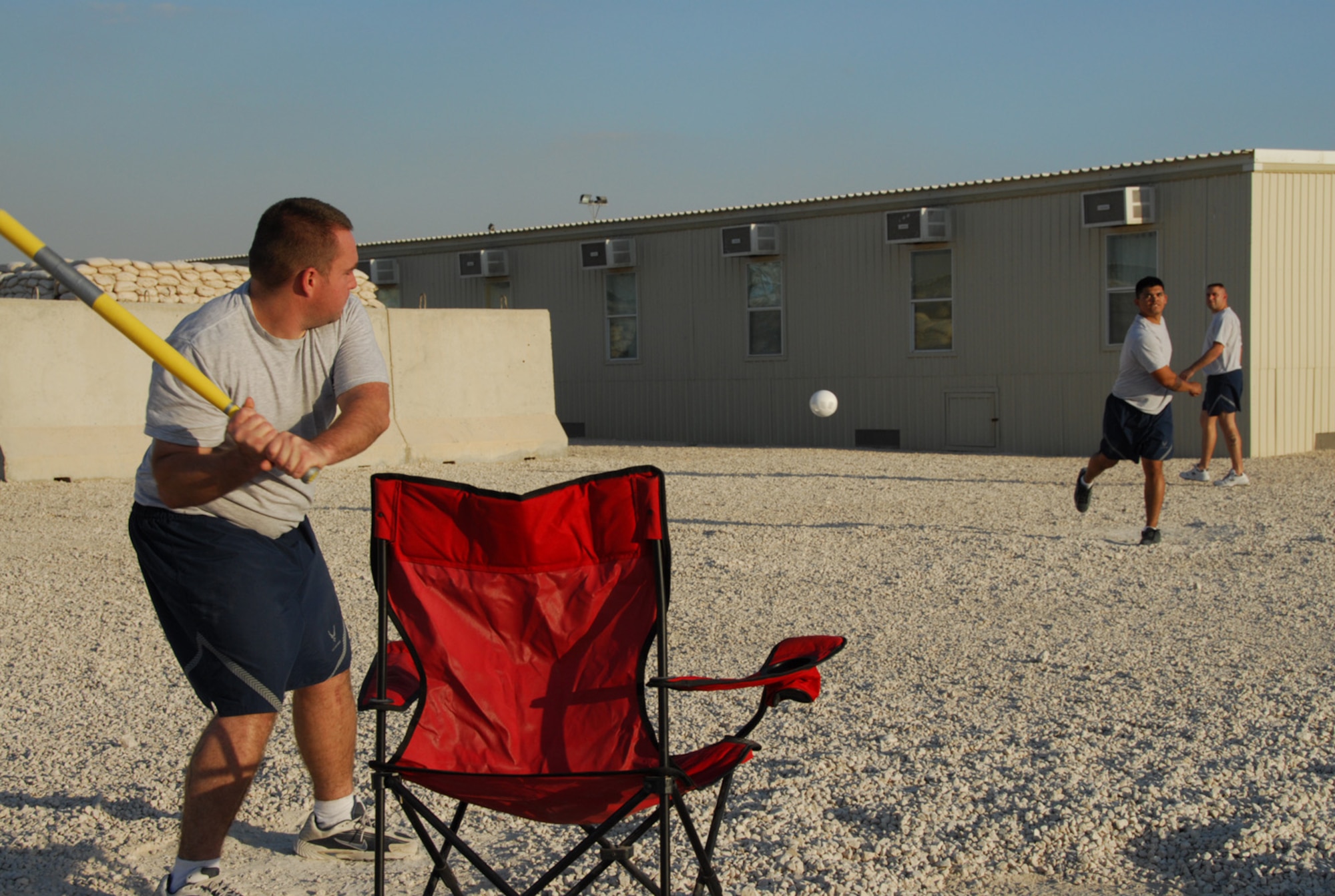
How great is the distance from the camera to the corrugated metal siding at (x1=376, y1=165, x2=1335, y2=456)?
14.9 m

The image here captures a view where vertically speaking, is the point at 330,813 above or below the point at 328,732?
below

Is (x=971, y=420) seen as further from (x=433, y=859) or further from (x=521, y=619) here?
(x=433, y=859)

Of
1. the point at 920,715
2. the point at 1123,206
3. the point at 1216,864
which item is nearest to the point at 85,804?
the point at 920,715

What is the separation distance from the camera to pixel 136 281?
54.8 feet

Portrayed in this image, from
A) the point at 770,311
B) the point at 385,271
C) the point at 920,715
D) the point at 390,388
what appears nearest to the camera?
the point at 920,715

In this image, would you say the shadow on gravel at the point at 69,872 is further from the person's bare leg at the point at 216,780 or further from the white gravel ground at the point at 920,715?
the person's bare leg at the point at 216,780

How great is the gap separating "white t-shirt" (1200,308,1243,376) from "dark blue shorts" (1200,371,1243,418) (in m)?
0.04

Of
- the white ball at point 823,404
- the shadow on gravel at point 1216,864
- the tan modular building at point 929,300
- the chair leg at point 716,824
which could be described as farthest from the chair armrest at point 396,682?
the white ball at point 823,404

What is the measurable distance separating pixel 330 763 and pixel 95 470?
1069 centimetres

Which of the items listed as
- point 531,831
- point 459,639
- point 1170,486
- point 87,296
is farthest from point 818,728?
point 1170,486

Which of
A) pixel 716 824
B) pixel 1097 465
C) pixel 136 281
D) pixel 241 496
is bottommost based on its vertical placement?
pixel 716 824

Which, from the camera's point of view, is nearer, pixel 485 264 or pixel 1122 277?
pixel 1122 277

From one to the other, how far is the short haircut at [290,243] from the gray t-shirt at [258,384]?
0.09 meters

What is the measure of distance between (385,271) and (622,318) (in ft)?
17.1
